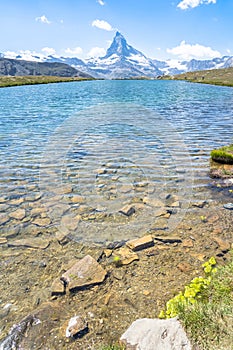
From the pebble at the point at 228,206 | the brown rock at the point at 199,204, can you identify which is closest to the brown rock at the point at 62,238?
the brown rock at the point at 199,204

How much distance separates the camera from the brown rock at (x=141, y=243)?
363 inches

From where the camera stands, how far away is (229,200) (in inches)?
472

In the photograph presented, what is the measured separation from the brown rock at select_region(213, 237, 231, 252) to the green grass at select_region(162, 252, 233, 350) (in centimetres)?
233

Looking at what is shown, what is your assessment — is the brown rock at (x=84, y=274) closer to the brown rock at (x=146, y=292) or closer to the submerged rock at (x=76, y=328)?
the submerged rock at (x=76, y=328)

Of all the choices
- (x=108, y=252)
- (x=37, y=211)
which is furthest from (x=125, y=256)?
(x=37, y=211)

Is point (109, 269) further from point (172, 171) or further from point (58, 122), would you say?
point (58, 122)

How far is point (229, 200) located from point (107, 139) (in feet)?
52.5

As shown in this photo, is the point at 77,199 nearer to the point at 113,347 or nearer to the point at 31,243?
the point at 31,243

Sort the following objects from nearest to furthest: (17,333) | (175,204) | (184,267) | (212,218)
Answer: (17,333) < (184,267) < (212,218) < (175,204)

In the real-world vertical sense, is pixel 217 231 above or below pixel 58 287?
above

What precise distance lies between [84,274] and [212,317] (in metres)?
4.17

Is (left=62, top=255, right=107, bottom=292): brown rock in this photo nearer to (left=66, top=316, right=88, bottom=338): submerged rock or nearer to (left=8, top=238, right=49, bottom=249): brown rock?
(left=66, top=316, right=88, bottom=338): submerged rock

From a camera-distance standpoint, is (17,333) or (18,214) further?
(18,214)

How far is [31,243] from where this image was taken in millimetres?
9602
